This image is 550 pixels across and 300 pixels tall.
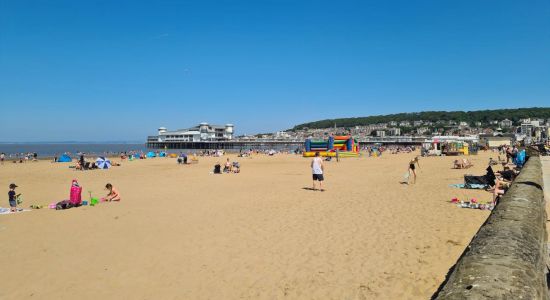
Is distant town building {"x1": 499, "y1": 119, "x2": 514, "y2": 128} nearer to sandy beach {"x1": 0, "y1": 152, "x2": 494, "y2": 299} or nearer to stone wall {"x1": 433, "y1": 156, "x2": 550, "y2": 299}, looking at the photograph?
sandy beach {"x1": 0, "y1": 152, "x2": 494, "y2": 299}

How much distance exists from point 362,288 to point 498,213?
1807mm

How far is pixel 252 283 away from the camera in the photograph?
512 cm

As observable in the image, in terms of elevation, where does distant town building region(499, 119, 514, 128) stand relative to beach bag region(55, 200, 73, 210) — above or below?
above

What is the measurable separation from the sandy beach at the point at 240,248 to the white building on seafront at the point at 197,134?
97489 mm

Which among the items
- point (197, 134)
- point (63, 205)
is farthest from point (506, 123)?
point (63, 205)

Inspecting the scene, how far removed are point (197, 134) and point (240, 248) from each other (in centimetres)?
10323

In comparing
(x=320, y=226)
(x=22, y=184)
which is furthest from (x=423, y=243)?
(x=22, y=184)

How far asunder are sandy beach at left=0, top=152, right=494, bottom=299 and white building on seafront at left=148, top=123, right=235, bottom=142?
97.5m

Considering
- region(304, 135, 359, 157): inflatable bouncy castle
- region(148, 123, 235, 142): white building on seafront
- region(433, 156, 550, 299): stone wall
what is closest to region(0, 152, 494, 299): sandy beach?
region(433, 156, 550, 299): stone wall

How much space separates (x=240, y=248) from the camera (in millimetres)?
6727

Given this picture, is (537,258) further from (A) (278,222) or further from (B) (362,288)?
(A) (278,222)

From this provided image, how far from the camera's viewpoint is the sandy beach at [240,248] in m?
4.97

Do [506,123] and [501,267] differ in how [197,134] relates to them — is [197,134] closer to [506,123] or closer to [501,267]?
[501,267]

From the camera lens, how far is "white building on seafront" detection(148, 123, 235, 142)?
353 feet
